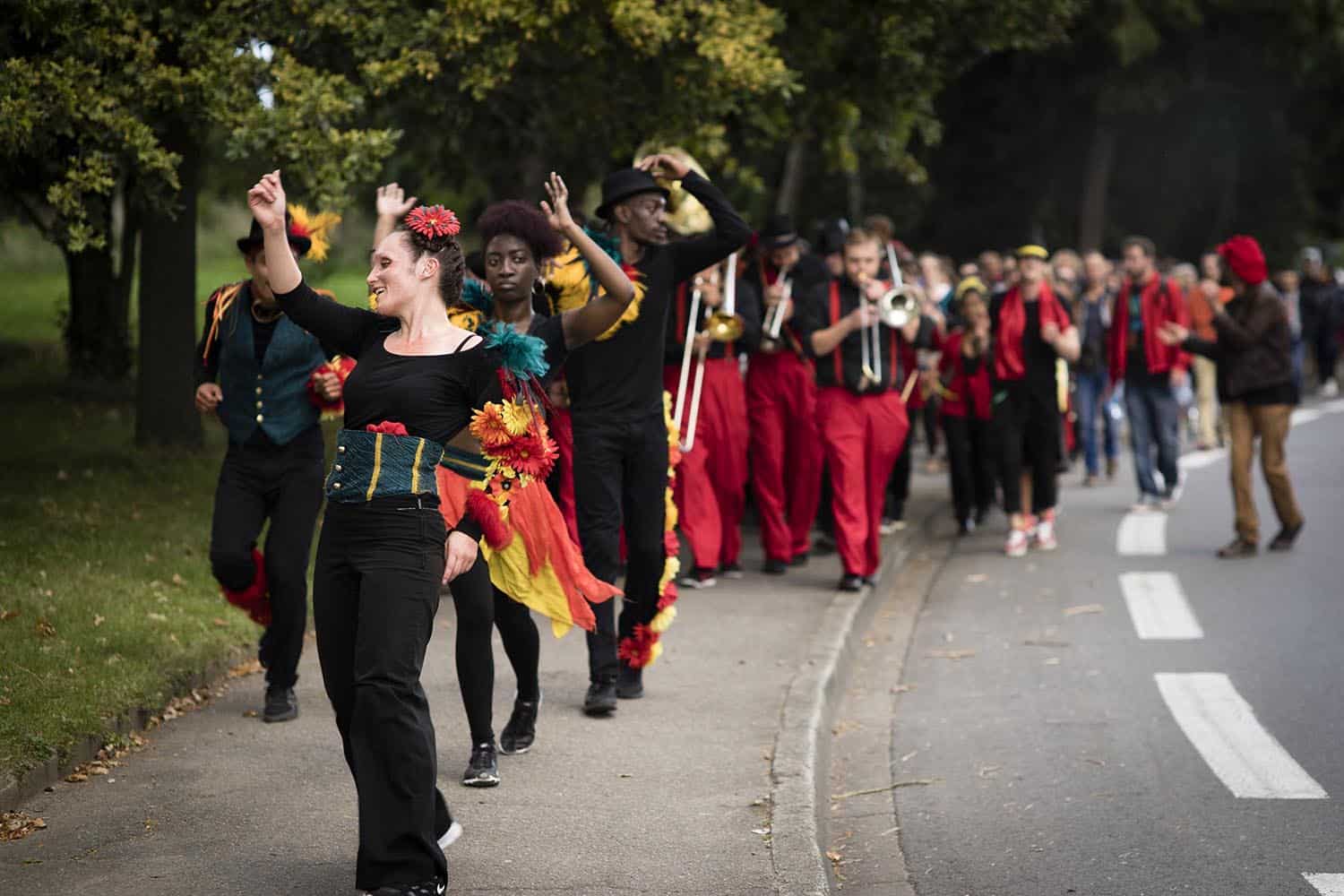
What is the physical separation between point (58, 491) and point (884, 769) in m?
6.67

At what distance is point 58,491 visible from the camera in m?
12.1

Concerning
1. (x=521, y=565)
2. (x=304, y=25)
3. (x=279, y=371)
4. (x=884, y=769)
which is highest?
(x=304, y=25)

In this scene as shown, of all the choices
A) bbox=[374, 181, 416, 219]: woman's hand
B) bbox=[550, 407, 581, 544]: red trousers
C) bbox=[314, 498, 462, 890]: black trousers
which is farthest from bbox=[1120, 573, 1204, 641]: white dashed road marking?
bbox=[314, 498, 462, 890]: black trousers

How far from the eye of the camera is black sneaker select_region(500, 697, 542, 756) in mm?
A: 7148

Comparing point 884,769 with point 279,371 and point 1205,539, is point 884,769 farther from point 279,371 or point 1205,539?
point 1205,539

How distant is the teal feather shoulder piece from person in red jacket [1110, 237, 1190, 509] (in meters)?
11.0

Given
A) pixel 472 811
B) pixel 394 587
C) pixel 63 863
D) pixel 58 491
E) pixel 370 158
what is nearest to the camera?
pixel 394 587

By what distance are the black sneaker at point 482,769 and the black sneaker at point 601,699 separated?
1.23 metres

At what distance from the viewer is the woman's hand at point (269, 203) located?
5.38 m

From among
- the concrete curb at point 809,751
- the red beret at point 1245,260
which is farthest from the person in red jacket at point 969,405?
the concrete curb at point 809,751

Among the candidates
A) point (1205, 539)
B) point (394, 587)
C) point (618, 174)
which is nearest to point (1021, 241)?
point (1205, 539)

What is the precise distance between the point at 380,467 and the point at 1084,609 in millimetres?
6786

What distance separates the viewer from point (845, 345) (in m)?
11.3

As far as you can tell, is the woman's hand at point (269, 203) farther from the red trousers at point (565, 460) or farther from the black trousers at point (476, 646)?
the red trousers at point (565, 460)
